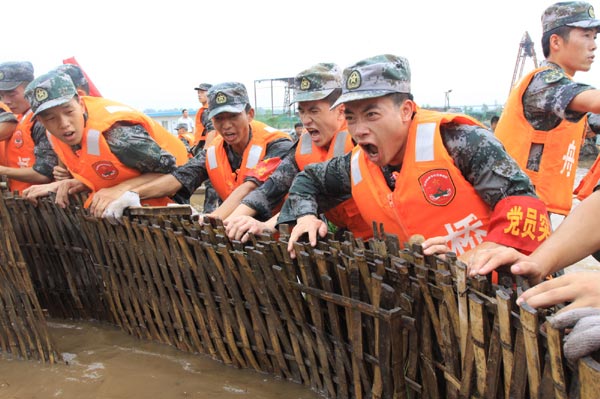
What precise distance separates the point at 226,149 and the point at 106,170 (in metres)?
1.11

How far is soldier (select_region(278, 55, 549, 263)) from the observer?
2.47m

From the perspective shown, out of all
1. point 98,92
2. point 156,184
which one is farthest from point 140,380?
point 98,92

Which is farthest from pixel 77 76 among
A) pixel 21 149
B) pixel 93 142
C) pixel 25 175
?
pixel 93 142

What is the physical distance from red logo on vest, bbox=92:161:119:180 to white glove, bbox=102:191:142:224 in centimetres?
65

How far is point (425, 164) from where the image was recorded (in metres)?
2.62

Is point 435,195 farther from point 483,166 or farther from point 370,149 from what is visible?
point 370,149

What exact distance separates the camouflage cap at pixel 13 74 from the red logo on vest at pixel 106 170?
1.77 meters

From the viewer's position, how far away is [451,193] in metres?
2.61

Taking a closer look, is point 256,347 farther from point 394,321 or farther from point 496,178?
point 496,178

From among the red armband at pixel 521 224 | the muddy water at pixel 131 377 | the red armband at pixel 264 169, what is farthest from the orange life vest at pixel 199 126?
the red armband at pixel 521 224

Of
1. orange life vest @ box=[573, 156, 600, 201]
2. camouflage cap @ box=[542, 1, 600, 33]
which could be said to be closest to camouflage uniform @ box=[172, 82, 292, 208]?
camouflage cap @ box=[542, 1, 600, 33]

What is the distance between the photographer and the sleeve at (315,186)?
3.23 metres

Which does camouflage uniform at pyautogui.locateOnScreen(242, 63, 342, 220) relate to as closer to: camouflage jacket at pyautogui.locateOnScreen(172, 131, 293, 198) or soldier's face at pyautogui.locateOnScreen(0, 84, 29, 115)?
camouflage jacket at pyautogui.locateOnScreen(172, 131, 293, 198)

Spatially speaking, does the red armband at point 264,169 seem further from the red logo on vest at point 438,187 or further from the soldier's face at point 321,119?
the red logo on vest at point 438,187
